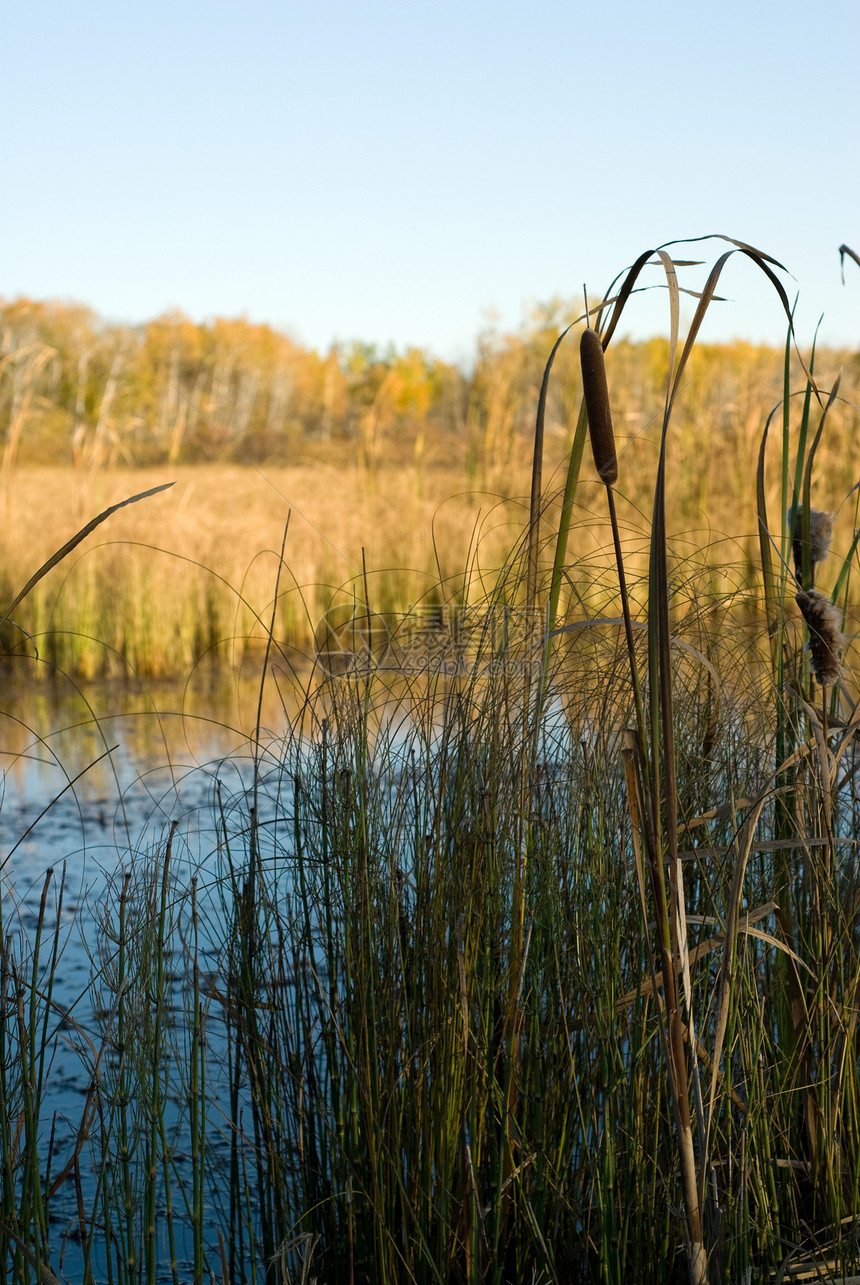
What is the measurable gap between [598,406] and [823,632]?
0.58 meters

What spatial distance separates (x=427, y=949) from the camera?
4.13 ft

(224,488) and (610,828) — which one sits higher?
(224,488)

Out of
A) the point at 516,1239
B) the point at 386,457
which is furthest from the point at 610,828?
the point at 386,457

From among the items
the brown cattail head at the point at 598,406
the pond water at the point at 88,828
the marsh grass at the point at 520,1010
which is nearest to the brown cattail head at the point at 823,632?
the marsh grass at the point at 520,1010

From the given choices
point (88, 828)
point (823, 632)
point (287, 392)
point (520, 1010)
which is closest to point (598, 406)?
point (823, 632)

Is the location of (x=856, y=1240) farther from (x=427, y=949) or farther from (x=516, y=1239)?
(x=427, y=949)

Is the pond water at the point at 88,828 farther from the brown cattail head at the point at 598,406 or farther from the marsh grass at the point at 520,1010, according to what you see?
the brown cattail head at the point at 598,406

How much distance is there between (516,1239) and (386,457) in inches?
339

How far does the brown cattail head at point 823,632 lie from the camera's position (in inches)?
49.9

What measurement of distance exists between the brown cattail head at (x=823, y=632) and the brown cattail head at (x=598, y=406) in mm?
500

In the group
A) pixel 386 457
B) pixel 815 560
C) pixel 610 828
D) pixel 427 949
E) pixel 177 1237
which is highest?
pixel 386 457

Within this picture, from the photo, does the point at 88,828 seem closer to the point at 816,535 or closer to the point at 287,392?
the point at 816,535

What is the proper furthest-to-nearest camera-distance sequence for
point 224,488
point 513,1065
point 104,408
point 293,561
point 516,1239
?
point 224,488, point 293,561, point 104,408, point 516,1239, point 513,1065

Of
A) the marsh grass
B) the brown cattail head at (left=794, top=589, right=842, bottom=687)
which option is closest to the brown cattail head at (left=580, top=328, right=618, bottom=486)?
the marsh grass
